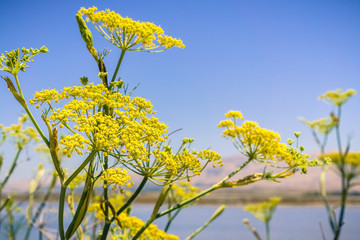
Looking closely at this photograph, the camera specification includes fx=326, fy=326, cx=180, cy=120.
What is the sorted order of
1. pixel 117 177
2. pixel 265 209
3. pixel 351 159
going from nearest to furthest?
pixel 117 177 < pixel 351 159 < pixel 265 209

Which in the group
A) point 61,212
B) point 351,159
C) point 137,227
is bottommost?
point 137,227

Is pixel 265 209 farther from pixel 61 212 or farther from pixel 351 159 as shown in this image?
pixel 61 212

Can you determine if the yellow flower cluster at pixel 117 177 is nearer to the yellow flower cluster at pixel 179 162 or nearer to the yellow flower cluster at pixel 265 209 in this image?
the yellow flower cluster at pixel 179 162

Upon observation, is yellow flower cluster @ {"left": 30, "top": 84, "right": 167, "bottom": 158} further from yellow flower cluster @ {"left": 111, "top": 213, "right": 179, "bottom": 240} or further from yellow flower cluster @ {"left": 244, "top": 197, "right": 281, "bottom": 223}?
yellow flower cluster @ {"left": 244, "top": 197, "right": 281, "bottom": 223}

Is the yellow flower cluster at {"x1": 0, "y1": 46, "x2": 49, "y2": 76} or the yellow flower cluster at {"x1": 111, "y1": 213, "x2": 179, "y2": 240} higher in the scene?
the yellow flower cluster at {"x1": 0, "y1": 46, "x2": 49, "y2": 76}

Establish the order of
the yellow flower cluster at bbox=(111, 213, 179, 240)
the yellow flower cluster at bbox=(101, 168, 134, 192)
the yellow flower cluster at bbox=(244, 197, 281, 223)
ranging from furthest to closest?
1. the yellow flower cluster at bbox=(244, 197, 281, 223)
2. the yellow flower cluster at bbox=(111, 213, 179, 240)
3. the yellow flower cluster at bbox=(101, 168, 134, 192)

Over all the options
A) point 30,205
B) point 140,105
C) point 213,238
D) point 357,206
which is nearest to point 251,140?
point 140,105

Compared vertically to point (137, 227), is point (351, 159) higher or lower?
higher

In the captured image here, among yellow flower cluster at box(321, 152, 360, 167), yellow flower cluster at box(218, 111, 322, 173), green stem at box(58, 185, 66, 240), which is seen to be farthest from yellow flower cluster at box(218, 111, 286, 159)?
yellow flower cluster at box(321, 152, 360, 167)

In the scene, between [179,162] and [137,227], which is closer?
[179,162]

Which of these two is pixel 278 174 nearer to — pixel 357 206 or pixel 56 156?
pixel 56 156

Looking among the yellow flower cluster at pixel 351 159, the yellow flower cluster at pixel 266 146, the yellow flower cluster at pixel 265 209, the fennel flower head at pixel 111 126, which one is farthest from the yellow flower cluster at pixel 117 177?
the yellow flower cluster at pixel 265 209

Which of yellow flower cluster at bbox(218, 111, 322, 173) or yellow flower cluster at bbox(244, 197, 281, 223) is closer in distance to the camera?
yellow flower cluster at bbox(218, 111, 322, 173)

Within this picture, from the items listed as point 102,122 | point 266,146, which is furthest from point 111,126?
point 266,146
